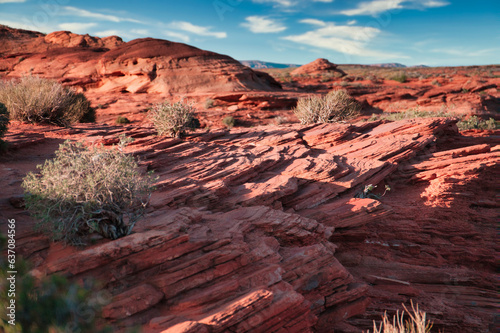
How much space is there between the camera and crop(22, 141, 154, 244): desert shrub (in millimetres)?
4512

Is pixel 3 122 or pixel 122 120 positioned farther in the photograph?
pixel 122 120

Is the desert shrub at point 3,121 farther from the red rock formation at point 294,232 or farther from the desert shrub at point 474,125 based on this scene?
the desert shrub at point 474,125

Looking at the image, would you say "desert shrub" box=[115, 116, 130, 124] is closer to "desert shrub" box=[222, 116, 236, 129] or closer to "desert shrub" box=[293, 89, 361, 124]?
"desert shrub" box=[222, 116, 236, 129]

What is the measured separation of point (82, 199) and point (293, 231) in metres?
3.93

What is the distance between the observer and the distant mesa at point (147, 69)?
23.6 m

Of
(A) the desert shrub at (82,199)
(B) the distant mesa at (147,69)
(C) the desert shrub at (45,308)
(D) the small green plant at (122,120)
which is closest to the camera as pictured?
(C) the desert shrub at (45,308)

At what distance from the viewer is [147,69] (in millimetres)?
23969

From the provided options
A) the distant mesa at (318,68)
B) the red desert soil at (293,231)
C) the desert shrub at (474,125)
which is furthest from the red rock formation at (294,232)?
the distant mesa at (318,68)

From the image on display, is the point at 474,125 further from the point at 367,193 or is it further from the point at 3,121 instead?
the point at 3,121

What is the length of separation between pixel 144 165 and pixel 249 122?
11.7 m

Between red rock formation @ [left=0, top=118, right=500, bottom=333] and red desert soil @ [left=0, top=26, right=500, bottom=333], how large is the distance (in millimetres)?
29

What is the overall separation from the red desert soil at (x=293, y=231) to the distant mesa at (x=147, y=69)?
13762 millimetres

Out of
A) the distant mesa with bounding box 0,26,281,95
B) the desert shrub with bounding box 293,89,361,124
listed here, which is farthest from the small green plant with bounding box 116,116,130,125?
the desert shrub with bounding box 293,89,361,124

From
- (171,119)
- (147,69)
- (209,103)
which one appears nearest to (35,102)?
(171,119)
